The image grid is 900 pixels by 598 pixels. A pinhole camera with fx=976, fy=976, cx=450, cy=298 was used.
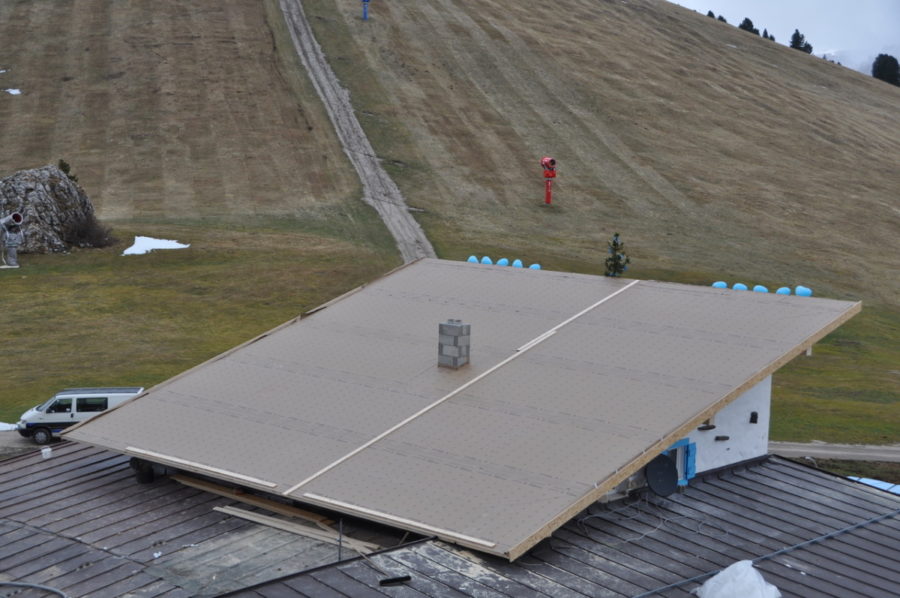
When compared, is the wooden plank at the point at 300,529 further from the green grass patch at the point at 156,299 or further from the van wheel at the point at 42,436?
the green grass patch at the point at 156,299

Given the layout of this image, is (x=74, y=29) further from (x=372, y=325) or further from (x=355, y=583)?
(x=355, y=583)

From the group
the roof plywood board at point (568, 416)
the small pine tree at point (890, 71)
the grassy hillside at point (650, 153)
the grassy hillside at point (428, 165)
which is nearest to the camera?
the roof plywood board at point (568, 416)

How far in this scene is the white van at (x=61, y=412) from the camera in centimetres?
3466

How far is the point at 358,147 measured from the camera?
82062 millimetres

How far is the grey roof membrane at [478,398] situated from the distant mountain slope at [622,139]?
123 ft

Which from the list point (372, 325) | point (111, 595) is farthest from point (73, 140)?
point (111, 595)

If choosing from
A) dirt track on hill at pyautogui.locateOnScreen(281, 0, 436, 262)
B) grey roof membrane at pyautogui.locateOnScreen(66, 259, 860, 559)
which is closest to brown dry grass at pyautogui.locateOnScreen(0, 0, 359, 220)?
dirt track on hill at pyautogui.locateOnScreen(281, 0, 436, 262)

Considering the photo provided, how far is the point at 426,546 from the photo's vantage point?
16.4m

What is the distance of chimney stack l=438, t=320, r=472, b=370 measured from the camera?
2156cm

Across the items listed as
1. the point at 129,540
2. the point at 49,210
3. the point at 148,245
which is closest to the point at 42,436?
the point at 129,540

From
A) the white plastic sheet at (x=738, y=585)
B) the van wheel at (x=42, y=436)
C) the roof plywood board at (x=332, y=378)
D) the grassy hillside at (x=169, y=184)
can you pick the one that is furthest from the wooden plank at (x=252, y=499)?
the grassy hillside at (x=169, y=184)

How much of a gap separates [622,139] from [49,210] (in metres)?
51.7

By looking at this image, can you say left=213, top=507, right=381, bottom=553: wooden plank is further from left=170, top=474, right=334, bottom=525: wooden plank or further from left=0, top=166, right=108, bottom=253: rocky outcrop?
left=0, top=166, right=108, bottom=253: rocky outcrop

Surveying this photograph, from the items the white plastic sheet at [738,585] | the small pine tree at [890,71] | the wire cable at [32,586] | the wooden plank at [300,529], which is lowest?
the wire cable at [32,586]
